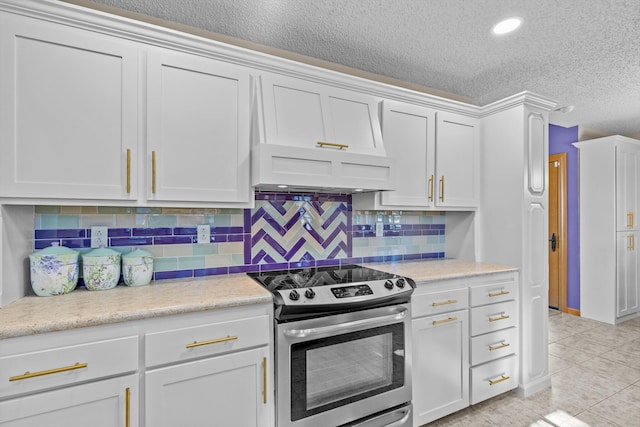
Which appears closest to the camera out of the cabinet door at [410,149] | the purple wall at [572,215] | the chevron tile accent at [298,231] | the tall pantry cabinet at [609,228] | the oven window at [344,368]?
the oven window at [344,368]

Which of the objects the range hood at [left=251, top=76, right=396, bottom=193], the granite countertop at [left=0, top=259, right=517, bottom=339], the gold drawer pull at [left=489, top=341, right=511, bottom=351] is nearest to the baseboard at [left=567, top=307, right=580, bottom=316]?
the gold drawer pull at [left=489, top=341, right=511, bottom=351]

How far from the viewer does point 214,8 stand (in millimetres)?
1976

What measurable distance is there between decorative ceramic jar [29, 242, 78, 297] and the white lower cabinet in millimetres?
1938

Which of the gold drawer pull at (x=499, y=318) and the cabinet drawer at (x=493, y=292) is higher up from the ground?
the cabinet drawer at (x=493, y=292)

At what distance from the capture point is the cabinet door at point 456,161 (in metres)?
2.75

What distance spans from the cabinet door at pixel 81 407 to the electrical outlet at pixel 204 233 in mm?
928

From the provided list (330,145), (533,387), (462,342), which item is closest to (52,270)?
(330,145)

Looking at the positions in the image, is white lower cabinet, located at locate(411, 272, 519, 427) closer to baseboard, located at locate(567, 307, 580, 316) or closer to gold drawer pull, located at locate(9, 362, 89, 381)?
gold drawer pull, located at locate(9, 362, 89, 381)

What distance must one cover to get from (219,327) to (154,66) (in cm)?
138

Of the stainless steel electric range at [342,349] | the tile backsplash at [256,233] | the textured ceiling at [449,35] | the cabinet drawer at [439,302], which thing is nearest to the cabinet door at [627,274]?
the textured ceiling at [449,35]

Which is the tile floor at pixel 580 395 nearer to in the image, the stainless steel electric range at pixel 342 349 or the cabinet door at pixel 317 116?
the stainless steel electric range at pixel 342 349

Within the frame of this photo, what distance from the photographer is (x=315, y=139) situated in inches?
84.3

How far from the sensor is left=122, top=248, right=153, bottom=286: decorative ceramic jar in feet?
6.20

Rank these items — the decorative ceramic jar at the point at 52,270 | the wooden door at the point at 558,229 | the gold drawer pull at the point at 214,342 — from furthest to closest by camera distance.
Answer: the wooden door at the point at 558,229, the decorative ceramic jar at the point at 52,270, the gold drawer pull at the point at 214,342
